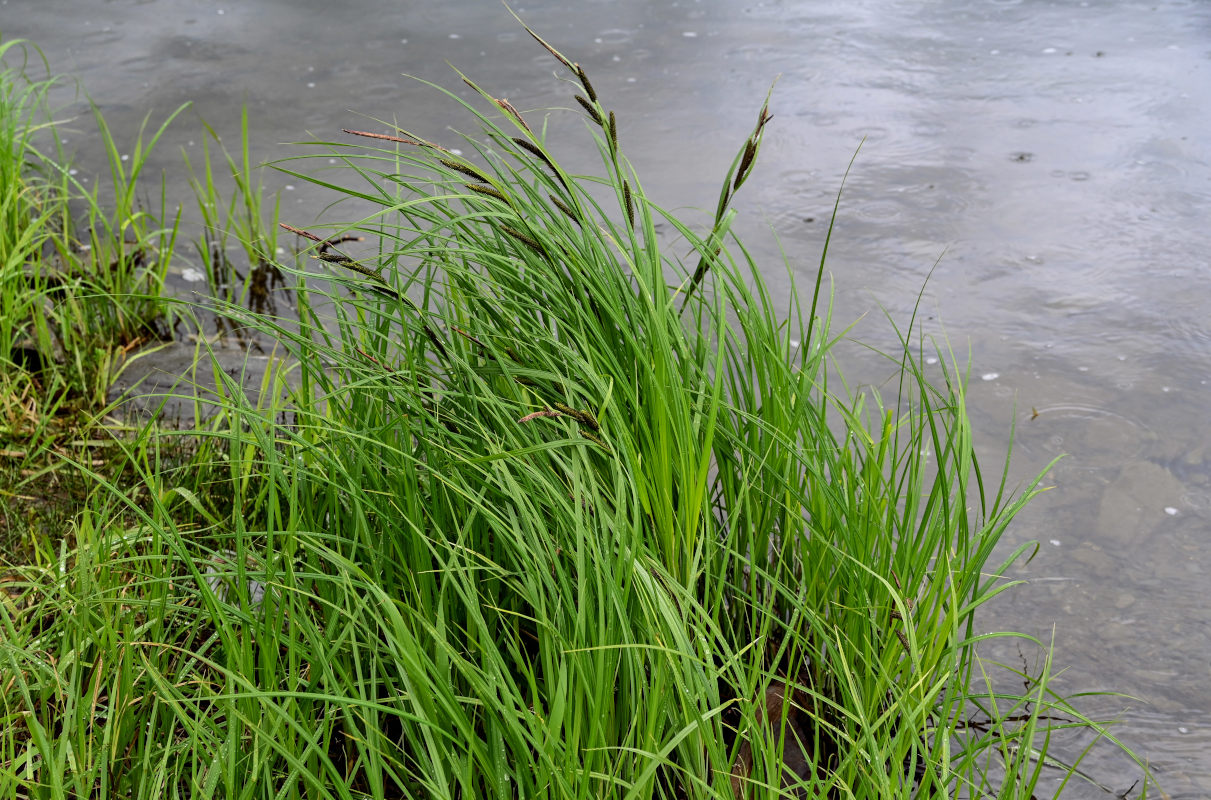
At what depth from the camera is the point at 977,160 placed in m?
Answer: 3.62

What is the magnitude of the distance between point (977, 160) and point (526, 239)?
2805 millimetres

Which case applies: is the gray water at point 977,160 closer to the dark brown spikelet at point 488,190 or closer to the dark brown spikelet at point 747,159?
the dark brown spikelet at point 747,159

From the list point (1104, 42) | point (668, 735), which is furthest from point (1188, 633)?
point (1104, 42)

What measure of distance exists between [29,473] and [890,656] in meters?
1.77

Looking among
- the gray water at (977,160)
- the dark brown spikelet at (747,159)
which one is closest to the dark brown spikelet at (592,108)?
the dark brown spikelet at (747,159)

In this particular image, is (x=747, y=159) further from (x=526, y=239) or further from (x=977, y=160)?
(x=977, y=160)

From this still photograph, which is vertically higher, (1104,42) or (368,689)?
(1104,42)

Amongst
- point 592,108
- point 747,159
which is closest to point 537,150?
point 592,108

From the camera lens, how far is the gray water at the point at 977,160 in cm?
204

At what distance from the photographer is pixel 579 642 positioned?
41.9 inches

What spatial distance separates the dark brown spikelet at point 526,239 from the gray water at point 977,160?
1187 mm

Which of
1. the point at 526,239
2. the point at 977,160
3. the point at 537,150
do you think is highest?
the point at 537,150

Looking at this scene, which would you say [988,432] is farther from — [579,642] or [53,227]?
[53,227]

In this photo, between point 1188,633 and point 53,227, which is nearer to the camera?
point 1188,633
